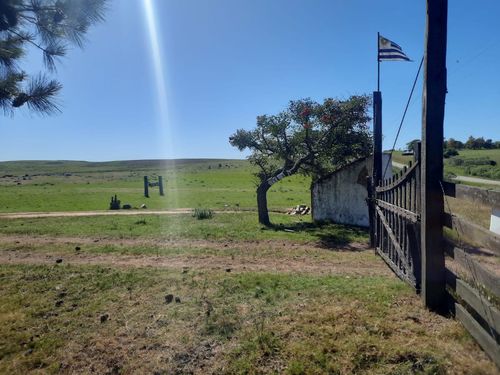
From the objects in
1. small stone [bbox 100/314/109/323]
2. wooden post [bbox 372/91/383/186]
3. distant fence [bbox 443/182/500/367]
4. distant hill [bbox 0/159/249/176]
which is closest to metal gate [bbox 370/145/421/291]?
distant fence [bbox 443/182/500/367]

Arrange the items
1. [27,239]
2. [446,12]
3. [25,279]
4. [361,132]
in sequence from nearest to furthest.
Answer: [446,12] < [25,279] < [27,239] < [361,132]

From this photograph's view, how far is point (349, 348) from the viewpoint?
4.03 meters

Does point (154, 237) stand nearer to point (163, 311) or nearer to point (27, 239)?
point (27, 239)

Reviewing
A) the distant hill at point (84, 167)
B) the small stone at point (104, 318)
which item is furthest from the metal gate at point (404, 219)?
the distant hill at point (84, 167)

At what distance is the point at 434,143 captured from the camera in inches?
187

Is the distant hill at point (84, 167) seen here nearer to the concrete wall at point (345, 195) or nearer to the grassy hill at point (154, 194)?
the grassy hill at point (154, 194)

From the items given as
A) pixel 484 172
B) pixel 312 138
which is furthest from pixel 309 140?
pixel 484 172

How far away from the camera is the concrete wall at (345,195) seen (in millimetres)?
14828

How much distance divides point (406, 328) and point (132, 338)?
11.6 feet

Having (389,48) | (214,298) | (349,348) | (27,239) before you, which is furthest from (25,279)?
(389,48)

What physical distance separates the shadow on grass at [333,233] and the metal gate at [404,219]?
3251 mm

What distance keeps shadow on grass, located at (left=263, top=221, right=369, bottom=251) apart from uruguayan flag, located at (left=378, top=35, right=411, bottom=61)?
5326mm

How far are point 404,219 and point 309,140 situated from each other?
32.0 ft

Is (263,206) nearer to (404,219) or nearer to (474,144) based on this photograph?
(404,219)
